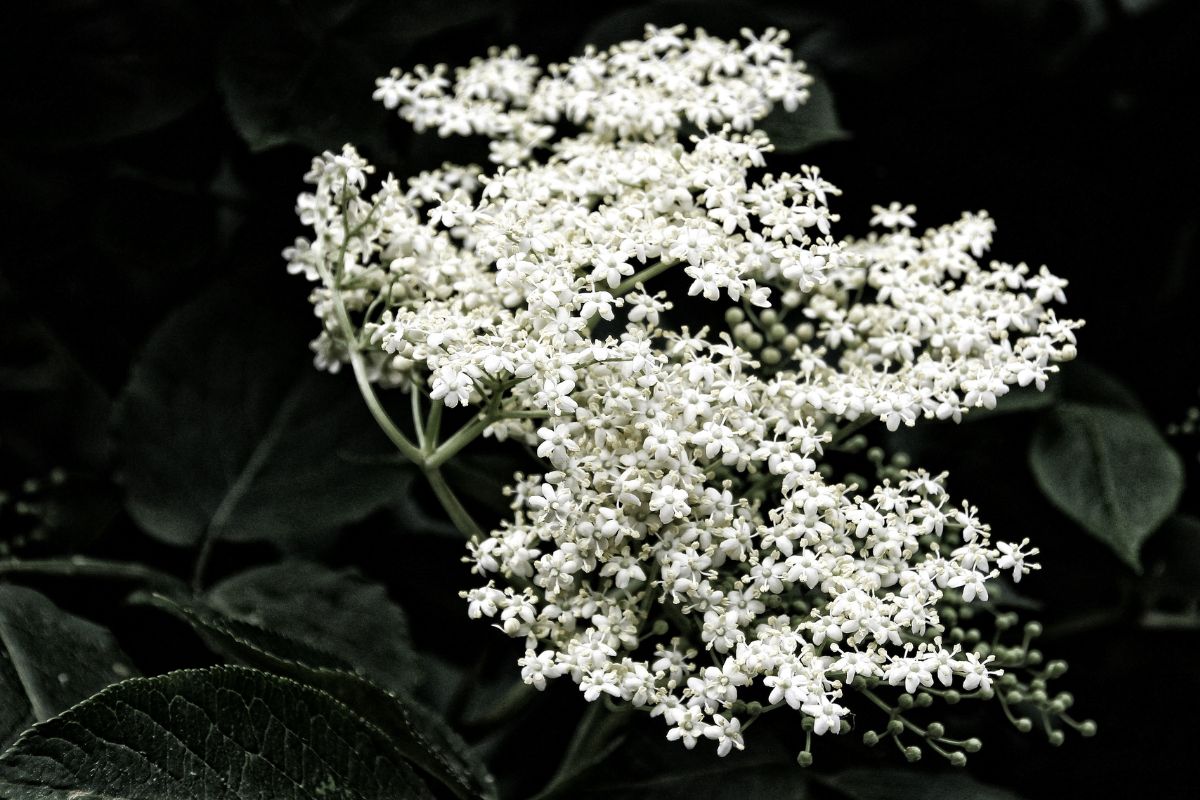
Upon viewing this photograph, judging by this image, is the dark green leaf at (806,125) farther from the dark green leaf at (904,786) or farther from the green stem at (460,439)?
the dark green leaf at (904,786)

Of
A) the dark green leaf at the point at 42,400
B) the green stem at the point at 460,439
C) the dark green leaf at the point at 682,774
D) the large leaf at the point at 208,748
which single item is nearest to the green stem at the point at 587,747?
the dark green leaf at the point at 682,774

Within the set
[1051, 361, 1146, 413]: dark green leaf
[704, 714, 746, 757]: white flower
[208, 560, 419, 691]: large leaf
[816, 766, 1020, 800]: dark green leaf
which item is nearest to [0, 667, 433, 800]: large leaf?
[208, 560, 419, 691]: large leaf

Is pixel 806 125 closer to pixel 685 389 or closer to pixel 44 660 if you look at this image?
pixel 685 389

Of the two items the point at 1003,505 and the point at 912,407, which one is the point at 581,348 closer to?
the point at 912,407

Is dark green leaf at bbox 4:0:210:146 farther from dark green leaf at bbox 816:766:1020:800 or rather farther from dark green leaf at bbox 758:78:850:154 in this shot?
dark green leaf at bbox 816:766:1020:800

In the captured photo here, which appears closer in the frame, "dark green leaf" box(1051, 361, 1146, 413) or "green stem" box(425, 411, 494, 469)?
"green stem" box(425, 411, 494, 469)

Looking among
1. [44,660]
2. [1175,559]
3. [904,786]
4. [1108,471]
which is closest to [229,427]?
[44,660]
